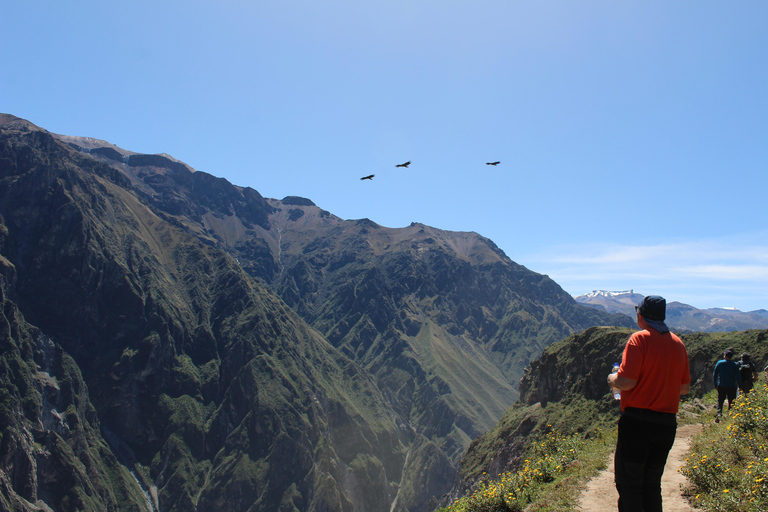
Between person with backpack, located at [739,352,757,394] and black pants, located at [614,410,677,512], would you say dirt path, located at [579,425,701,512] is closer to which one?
black pants, located at [614,410,677,512]

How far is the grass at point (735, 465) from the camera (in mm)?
9242

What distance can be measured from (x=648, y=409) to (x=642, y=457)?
83cm

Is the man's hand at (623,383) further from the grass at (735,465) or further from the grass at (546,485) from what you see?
the grass at (546,485)

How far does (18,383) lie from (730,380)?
243 meters

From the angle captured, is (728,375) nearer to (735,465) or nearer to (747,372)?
(747,372)

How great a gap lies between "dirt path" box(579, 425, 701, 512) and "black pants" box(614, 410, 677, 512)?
149 inches

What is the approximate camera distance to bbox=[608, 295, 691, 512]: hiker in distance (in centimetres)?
Result: 736

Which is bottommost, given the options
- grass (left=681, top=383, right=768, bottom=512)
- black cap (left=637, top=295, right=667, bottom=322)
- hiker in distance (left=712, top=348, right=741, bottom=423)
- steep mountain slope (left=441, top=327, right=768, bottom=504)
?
steep mountain slope (left=441, top=327, right=768, bottom=504)

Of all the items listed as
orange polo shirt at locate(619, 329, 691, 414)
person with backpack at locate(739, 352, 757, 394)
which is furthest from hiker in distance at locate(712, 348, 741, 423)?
orange polo shirt at locate(619, 329, 691, 414)

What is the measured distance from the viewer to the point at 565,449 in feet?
57.0

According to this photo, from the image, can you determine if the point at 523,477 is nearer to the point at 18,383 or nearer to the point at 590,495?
the point at 590,495

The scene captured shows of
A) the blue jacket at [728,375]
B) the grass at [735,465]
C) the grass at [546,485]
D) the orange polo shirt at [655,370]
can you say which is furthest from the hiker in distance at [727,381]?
the orange polo shirt at [655,370]

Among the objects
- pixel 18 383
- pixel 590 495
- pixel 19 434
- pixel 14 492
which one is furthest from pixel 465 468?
pixel 18 383

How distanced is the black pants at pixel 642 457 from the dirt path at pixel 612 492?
379 centimetres
